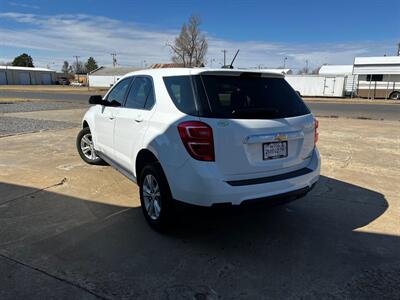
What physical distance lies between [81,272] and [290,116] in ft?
8.17

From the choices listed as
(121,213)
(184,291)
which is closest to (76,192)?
(121,213)

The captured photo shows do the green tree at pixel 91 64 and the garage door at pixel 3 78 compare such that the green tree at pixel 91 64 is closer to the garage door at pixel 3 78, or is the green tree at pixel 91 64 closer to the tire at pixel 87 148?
the garage door at pixel 3 78

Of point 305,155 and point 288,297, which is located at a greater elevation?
point 305,155

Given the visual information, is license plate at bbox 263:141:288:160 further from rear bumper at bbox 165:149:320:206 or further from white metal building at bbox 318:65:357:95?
white metal building at bbox 318:65:357:95

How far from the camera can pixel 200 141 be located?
307cm

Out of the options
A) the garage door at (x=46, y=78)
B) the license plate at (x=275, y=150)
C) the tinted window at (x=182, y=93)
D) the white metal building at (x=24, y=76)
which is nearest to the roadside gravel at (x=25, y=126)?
the tinted window at (x=182, y=93)

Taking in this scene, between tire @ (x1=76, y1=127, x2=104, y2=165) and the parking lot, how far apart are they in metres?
0.61

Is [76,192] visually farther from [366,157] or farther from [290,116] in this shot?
[366,157]

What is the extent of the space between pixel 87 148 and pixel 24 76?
4165 inches

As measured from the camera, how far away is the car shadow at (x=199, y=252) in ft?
9.19

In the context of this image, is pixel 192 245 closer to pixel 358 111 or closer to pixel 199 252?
pixel 199 252

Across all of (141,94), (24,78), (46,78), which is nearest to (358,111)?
(141,94)

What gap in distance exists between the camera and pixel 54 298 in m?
2.64

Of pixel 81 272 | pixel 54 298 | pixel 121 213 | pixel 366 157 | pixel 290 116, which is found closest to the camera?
pixel 54 298
